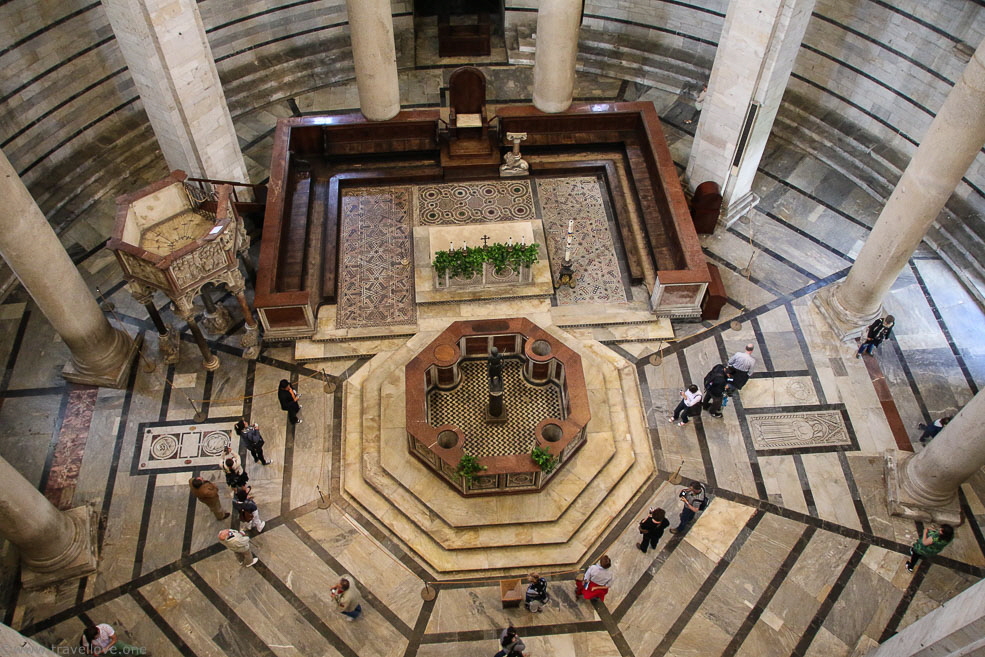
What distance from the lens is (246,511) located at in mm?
9617

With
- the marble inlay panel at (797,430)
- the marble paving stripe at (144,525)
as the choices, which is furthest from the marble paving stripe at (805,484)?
the marble paving stripe at (144,525)

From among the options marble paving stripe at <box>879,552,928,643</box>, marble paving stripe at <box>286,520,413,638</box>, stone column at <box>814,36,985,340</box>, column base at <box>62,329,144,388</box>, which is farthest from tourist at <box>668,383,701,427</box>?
column base at <box>62,329,144,388</box>

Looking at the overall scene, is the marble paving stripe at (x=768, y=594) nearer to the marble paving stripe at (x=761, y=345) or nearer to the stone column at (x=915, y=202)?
the marble paving stripe at (x=761, y=345)

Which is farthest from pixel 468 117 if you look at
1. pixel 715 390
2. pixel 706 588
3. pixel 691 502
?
pixel 706 588

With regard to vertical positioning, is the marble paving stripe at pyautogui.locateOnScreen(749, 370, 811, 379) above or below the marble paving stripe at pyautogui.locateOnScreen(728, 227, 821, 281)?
below

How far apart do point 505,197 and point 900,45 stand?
22.5 feet

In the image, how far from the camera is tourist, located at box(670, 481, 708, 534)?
31.0 feet

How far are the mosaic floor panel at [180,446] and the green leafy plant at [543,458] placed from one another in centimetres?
423

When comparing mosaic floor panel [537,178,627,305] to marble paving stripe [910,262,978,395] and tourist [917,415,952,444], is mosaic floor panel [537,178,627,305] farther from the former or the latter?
marble paving stripe [910,262,978,395]

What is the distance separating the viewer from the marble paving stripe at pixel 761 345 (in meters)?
11.7

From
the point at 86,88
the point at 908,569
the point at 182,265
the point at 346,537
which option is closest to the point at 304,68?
→ the point at 86,88

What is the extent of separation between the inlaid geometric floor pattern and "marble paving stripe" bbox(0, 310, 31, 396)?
239 inches

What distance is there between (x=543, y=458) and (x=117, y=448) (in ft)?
19.0

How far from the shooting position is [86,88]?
43.6 feet
